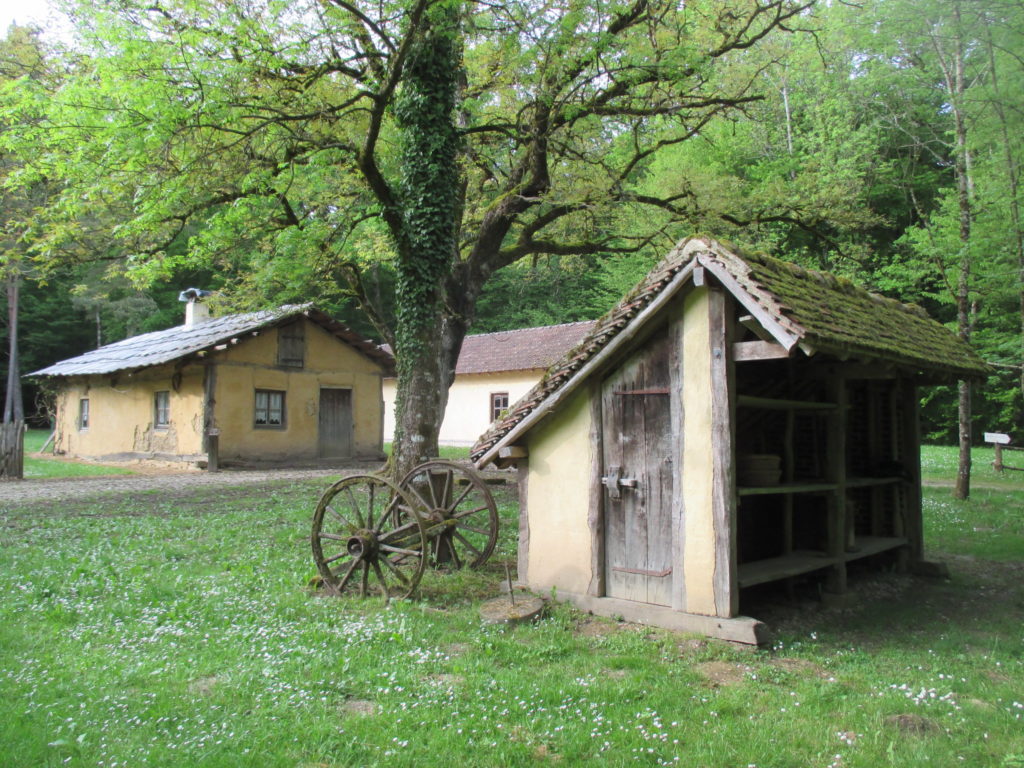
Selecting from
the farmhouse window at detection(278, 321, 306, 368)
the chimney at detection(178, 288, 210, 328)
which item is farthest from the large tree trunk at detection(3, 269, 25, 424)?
the farmhouse window at detection(278, 321, 306, 368)

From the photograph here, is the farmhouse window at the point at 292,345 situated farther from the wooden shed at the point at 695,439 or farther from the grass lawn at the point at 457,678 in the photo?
the wooden shed at the point at 695,439

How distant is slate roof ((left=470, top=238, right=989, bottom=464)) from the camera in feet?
19.5

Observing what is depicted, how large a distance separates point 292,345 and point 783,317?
18.8 metres

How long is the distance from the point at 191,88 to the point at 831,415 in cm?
789

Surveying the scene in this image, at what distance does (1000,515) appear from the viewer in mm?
12891

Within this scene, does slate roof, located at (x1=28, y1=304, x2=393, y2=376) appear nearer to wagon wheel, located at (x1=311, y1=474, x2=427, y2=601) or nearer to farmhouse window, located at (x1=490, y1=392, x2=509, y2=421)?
farmhouse window, located at (x1=490, y1=392, x2=509, y2=421)

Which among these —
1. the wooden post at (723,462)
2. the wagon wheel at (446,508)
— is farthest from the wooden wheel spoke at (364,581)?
the wooden post at (723,462)

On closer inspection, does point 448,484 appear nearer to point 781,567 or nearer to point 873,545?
point 781,567

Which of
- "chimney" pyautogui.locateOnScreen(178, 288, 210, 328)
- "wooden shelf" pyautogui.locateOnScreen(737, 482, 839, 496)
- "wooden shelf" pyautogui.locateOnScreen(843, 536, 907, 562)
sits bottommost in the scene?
"wooden shelf" pyautogui.locateOnScreen(843, 536, 907, 562)

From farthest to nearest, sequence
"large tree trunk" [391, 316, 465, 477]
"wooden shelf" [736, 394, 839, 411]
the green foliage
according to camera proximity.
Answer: the green foliage → "large tree trunk" [391, 316, 465, 477] → "wooden shelf" [736, 394, 839, 411]

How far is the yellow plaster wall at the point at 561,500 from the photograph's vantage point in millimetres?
7266

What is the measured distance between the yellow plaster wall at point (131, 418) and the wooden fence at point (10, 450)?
4.18m

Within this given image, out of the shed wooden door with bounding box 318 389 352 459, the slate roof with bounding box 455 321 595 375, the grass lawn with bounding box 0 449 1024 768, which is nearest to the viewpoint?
the grass lawn with bounding box 0 449 1024 768

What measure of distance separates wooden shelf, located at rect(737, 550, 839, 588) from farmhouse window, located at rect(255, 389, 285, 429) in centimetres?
1712
